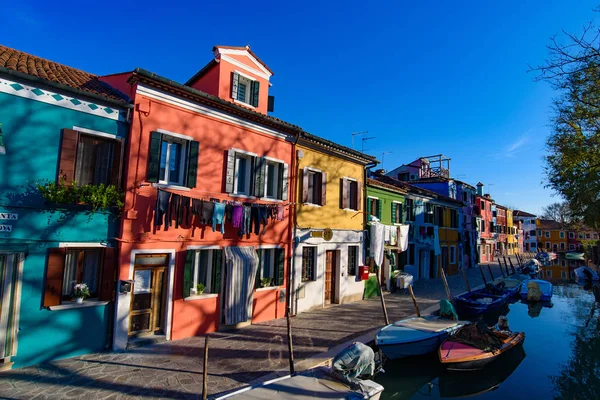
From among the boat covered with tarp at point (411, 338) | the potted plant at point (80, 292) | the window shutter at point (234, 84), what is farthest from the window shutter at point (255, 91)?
the boat covered with tarp at point (411, 338)

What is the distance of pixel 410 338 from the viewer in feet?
31.8

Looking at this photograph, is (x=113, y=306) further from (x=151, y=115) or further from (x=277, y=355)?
(x=151, y=115)

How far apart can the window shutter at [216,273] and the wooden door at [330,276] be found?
591cm

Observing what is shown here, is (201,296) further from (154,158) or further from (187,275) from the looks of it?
(154,158)

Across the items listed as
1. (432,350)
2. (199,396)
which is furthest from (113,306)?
(432,350)

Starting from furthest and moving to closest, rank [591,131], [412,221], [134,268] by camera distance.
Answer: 1. [412,221]
2. [591,131]
3. [134,268]

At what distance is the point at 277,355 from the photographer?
28.7ft

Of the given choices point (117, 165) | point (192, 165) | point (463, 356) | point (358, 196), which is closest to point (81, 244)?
point (117, 165)

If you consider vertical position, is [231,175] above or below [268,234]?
above

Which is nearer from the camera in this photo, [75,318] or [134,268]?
[75,318]

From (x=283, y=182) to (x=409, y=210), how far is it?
14.0 metres

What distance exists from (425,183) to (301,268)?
78.0 feet

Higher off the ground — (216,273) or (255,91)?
(255,91)

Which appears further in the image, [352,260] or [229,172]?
[352,260]
